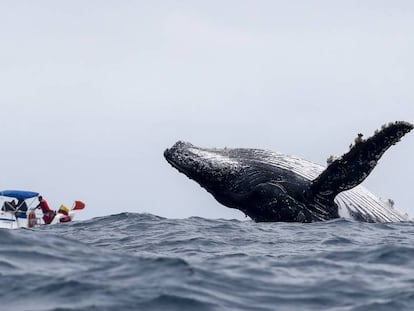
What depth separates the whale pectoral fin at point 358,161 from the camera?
13930mm

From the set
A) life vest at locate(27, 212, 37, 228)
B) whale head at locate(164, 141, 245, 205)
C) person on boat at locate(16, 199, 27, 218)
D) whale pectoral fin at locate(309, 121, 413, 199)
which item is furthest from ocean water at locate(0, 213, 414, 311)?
person on boat at locate(16, 199, 27, 218)

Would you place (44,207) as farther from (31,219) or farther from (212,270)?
(212,270)

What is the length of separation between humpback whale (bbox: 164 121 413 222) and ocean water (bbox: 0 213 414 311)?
1275 mm

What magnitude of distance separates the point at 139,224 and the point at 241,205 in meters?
2.16

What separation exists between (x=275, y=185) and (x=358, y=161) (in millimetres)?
2047

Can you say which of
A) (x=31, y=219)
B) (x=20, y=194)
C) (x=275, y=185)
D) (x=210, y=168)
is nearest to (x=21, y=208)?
(x=20, y=194)

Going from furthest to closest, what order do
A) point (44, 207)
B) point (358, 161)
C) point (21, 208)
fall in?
1. point (21, 208)
2. point (44, 207)
3. point (358, 161)

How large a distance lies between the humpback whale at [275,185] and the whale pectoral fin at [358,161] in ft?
0.07

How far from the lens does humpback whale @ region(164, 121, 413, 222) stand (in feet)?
51.2

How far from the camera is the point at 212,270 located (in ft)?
32.3

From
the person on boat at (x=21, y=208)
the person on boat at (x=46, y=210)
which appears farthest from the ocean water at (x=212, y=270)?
the person on boat at (x=21, y=208)

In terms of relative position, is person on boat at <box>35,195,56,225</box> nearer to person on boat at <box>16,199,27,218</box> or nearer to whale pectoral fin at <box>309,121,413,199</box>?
person on boat at <box>16,199,27,218</box>

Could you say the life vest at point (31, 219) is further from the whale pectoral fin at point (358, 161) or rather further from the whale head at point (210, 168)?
the whale pectoral fin at point (358, 161)

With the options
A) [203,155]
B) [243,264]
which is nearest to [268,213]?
[203,155]
